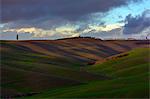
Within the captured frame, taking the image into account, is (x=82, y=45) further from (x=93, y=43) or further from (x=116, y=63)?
(x=116, y=63)

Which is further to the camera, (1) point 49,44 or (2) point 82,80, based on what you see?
(1) point 49,44

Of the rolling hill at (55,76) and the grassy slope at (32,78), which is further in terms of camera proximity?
the grassy slope at (32,78)

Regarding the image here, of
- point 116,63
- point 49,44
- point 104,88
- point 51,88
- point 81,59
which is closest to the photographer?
point 104,88

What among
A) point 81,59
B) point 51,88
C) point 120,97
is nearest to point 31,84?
point 51,88

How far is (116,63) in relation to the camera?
338 ft

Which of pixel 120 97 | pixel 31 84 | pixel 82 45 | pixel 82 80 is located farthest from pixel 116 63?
pixel 82 45

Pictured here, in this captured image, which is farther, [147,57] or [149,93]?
[147,57]

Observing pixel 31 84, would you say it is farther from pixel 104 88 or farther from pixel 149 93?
pixel 149 93

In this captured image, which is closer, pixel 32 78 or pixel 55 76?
pixel 32 78

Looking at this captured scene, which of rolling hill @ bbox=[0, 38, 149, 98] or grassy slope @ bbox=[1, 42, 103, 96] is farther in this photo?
grassy slope @ bbox=[1, 42, 103, 96]

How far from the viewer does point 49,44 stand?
536 ft

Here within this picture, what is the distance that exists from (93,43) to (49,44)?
1021 inches

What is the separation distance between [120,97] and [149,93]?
10.0 ft

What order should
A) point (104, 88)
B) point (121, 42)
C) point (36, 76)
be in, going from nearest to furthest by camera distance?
point (104, 88) < point (36, 76) < point (121, 42)
